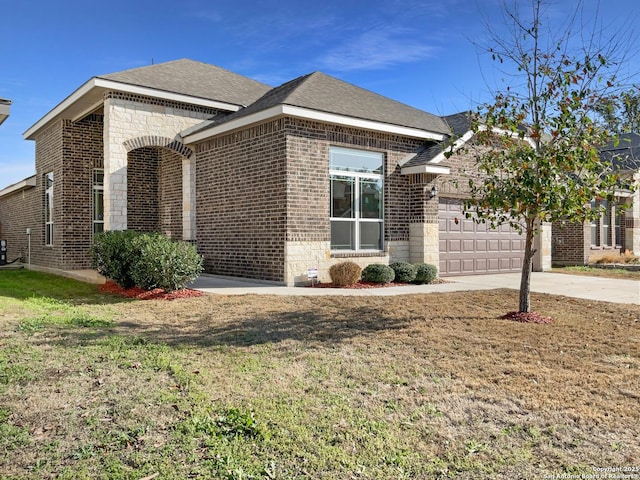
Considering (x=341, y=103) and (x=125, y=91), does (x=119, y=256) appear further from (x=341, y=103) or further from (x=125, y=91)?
(x=341, y=103)

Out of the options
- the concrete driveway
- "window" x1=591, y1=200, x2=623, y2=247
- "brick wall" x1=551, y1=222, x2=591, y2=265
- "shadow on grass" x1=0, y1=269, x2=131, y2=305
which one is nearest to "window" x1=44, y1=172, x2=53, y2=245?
"shadow on grass" x1=0, y1=269, x2=131, y2=305

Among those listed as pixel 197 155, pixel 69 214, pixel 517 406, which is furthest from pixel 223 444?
pixel 69 214

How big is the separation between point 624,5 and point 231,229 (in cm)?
1004

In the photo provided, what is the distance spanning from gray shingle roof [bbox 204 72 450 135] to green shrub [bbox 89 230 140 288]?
14.2 ft

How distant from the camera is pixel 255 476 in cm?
302

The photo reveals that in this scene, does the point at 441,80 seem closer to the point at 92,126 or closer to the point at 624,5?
the point at 624,5

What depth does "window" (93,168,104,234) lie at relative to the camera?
15.9 metres

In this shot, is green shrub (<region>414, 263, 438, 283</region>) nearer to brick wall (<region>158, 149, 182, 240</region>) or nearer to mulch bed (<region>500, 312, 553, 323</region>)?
mulch bed (<region>500, 312, 553, 323</region>)

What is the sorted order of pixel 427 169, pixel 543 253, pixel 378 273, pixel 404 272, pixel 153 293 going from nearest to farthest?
pixel 153 293 < pixel 378 273 < pixel 404 272 < pixel 427 169 < pixel 543 253

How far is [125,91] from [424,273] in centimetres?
935

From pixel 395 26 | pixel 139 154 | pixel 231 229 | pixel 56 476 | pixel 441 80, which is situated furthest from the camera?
pixel 139 154

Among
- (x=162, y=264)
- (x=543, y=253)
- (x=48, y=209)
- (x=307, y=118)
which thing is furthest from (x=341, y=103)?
(x=48, y=209)

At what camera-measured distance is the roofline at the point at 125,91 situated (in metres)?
12.7

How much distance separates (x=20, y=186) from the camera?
19391mm
